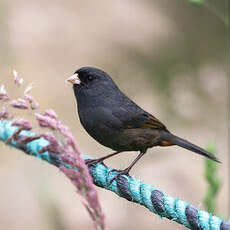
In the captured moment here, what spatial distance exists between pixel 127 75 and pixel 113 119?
1.93 meters

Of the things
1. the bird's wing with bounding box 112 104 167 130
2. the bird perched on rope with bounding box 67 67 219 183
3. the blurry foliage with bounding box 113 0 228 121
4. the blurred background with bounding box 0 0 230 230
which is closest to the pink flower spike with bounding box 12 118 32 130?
the bird perched on rope with bounding box 67 67 219 183

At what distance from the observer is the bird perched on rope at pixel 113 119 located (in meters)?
3.50

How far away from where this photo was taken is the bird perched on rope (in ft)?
11.5

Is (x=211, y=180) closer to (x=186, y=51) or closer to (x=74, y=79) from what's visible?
(x=74, y=79)

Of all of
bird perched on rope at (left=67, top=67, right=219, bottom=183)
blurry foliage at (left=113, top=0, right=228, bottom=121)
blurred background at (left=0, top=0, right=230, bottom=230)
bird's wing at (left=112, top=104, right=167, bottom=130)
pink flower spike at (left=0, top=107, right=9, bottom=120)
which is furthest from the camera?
blurry foliage at (left=113, top=0, right=228, bottom=121)

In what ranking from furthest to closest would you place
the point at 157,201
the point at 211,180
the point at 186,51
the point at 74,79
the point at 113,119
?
the point at 186,51
the point at 74,79
the point at 113,119
the point at 211,180
the point at 157,201

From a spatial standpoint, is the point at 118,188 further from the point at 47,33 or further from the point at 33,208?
the point at 47,33

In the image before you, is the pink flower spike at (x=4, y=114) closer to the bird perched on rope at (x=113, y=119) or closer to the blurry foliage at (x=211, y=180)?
the blurry foliage at (x=211, y=180)

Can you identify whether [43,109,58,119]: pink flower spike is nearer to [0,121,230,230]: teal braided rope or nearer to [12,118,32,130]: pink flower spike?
[12,118,32,130]: pink flower spike

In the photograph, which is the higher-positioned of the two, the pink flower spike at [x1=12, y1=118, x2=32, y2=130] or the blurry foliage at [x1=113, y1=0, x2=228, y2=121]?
Answer: the pink flower spike at [x1=12, y1=118, x2=32, y2=130]

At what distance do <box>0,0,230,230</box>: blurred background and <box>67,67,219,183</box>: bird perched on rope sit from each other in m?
1.15

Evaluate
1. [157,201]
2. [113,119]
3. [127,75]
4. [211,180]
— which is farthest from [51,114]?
[127,75]

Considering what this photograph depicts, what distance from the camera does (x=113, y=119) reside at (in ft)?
11.7

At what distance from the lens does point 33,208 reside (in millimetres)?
5148
